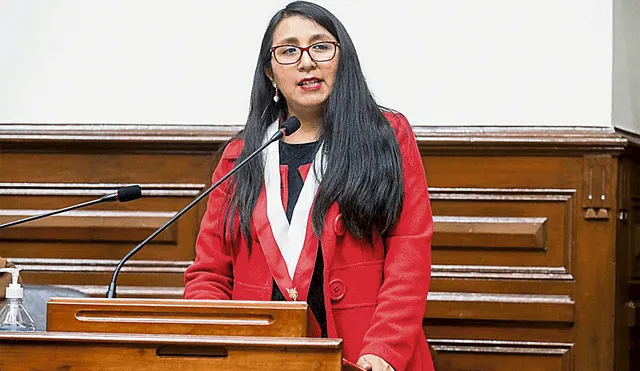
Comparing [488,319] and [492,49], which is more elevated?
[492,49]

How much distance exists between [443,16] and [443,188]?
599mm

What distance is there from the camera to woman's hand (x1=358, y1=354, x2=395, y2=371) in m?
2.06

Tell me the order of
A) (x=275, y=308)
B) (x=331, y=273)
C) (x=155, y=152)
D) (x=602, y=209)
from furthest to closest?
(x=155, y=152), (x=602, y=209), (x=331, y=273), (x=275, y=308)

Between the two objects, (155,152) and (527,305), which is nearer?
(527,305)

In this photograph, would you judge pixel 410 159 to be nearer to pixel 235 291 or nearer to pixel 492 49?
pixel 235 291

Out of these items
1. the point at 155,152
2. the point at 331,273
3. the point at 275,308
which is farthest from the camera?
the point at 155,152

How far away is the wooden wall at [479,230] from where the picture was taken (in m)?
3.54

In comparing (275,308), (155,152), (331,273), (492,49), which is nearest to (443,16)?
(492,49)

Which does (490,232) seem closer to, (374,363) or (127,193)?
(374,363)

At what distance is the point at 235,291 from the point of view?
7.76 feet

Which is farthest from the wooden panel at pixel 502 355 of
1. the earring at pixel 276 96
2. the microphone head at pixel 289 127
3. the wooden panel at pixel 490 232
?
the microphone head at pixel 289 127

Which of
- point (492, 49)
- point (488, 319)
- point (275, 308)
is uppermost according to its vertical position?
point (492, 49)

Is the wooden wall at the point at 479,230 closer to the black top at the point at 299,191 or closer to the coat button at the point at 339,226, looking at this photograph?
the black top at the point at 299,191

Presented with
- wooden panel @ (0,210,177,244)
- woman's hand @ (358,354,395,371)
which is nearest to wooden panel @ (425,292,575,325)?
wooden panel @ (0,210,177,244)
